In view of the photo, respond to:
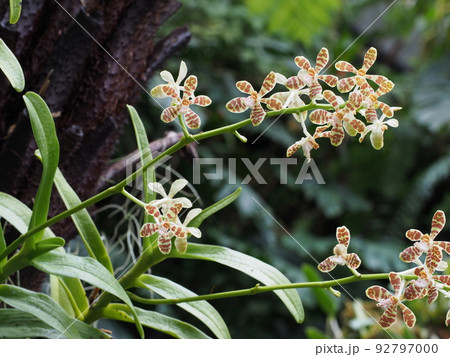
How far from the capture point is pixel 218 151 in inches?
65.9

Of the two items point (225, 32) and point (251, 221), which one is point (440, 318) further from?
point (225, 32)

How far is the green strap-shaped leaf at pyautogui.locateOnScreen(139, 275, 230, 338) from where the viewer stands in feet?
1.41

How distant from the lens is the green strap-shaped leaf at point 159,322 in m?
0.44

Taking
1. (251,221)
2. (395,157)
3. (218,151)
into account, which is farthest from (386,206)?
(218,151)

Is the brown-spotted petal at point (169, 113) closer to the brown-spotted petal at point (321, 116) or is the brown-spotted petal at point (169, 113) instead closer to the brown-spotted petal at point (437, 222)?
the brown-spotted petal at point (321, 116)

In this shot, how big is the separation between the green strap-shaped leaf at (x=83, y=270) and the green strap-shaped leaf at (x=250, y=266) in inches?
2.7

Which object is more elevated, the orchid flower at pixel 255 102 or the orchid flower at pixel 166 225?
the orchid flower at pixel 255 102

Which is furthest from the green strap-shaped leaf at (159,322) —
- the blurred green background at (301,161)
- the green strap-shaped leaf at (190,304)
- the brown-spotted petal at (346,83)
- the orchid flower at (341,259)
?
the blurred green background at (301,161)

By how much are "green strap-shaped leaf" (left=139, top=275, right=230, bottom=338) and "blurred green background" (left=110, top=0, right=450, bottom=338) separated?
2.78ft

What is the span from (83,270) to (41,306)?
0.06 meters

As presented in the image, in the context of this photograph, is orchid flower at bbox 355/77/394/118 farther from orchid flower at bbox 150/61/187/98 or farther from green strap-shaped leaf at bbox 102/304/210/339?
green strap-shaped leaf at bbox 102/304/210/339

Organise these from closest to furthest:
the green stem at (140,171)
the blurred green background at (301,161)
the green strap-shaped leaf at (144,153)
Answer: the green stem at (140,171)
the green strap-shaped leaf at (144,153)
the blurred green background at (301,161)

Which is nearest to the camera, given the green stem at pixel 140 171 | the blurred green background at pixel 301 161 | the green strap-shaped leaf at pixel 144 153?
the green stem at pixel 140 171

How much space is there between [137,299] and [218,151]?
1258 mm
